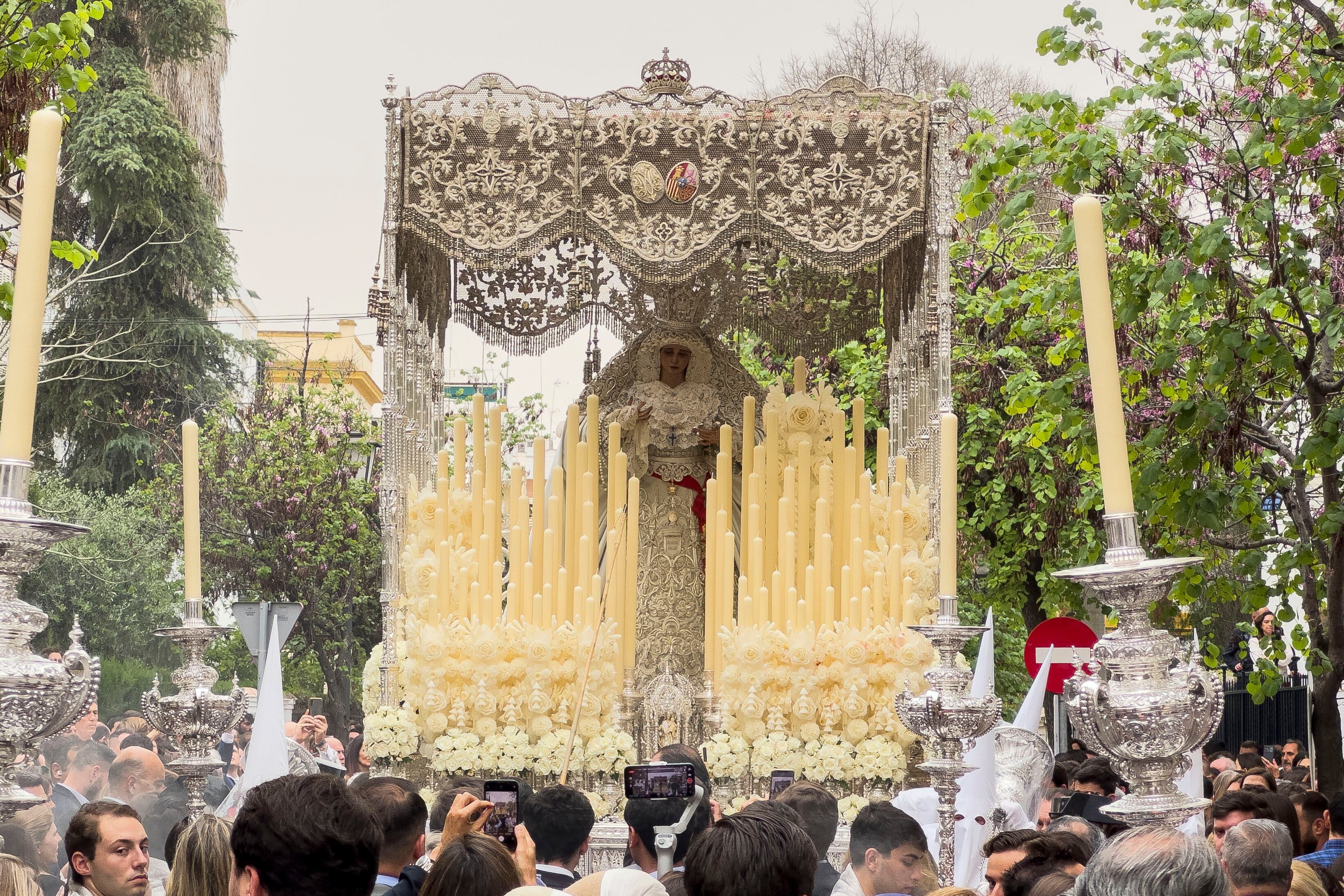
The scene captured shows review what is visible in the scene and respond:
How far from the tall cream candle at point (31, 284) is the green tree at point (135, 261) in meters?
20.0

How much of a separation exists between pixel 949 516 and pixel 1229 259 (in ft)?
8.64

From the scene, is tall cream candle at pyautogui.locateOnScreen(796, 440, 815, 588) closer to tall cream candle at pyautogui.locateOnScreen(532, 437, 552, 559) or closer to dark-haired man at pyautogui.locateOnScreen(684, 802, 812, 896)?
tall cream candle at pyautogui.locateOnScreen(532, 437, 552, 559)

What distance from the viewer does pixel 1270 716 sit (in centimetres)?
1723

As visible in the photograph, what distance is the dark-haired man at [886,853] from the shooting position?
13.5 ft

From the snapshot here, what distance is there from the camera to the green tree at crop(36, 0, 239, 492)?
22.9 m

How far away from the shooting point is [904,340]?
9.14 metres

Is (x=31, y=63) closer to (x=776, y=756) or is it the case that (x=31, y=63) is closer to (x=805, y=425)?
(x=805, y=425)

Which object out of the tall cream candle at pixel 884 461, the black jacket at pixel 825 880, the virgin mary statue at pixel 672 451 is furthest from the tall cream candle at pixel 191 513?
the tall cream candle at pixel 884 461

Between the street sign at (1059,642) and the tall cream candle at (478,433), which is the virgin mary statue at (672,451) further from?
the street sign at (1059,642)

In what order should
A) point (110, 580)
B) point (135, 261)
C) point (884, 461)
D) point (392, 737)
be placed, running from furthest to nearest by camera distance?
point (135, 261) < point (110, 580) < point (884, 461) < point (392, 737)

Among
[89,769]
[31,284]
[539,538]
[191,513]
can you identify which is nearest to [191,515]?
[191,513]

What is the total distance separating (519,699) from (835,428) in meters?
2.23

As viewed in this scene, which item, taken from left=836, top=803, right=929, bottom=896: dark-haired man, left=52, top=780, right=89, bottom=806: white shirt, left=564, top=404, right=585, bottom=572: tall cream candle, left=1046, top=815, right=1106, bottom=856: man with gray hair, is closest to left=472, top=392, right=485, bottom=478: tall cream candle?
left=564, top=404, right=585, bottom=572: tall cream candle

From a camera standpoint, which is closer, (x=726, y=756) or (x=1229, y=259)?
(x=1229, y=259)
